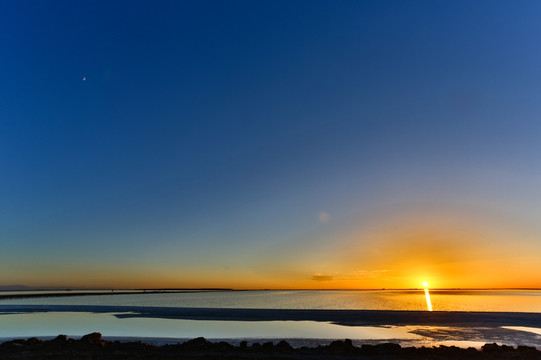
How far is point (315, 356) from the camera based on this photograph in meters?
22.8

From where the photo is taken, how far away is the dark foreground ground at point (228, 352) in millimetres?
22484

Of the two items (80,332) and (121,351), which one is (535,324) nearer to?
(121,351)

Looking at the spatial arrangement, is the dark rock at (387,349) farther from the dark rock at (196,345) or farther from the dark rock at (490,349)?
the dark rock at (196,345)

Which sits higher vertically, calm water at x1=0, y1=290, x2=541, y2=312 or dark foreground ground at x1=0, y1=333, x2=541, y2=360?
dark foreground ground at x1=0, y1=333, x2=541, y2=360

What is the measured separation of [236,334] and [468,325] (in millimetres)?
24915

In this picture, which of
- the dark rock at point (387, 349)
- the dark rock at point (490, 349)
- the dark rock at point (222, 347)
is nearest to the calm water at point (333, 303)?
the dark rock at point (490, 349)

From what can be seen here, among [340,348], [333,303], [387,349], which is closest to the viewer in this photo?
[387,349]

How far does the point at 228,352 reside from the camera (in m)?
23.8

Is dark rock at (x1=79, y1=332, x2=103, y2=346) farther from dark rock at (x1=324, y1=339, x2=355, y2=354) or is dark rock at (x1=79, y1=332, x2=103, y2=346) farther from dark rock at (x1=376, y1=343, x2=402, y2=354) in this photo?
dark rock at (x1=376, y1=343, x2=402, y2=354)

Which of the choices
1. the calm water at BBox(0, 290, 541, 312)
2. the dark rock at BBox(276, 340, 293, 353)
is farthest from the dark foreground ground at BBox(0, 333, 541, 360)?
the calm water at BBox(0, 290, 541, 312)

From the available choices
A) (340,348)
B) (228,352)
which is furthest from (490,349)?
(228,352)

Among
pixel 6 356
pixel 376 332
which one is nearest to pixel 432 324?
pixel 376 332

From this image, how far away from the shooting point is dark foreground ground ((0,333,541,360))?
73.8ft

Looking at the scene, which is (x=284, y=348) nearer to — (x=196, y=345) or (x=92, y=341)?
(x=196, y=345)
